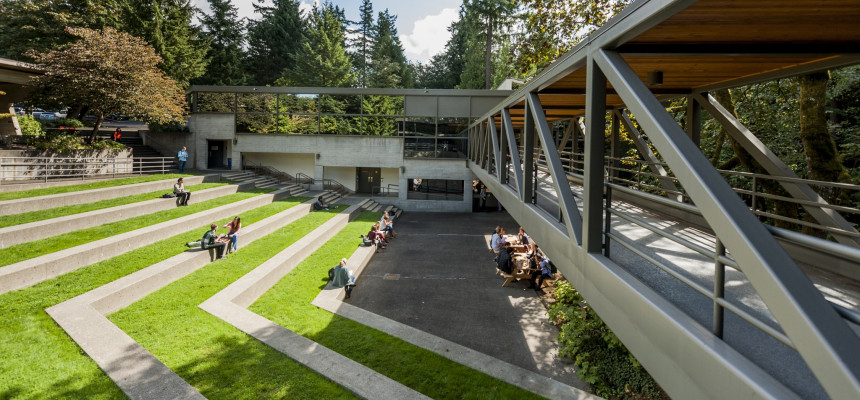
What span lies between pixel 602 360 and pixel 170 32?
3905 cm

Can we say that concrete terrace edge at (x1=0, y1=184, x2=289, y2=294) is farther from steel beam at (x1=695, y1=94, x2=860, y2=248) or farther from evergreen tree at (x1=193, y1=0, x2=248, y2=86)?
evergreen tree at (x1=193, y1=0, x2=248, y2=86)

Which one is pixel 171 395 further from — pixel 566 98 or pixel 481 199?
pixel 481 199

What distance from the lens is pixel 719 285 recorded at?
2.05 metres

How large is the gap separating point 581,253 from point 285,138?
1093 inches

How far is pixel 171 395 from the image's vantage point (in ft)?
19.2

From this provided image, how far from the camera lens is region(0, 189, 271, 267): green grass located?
9555mm

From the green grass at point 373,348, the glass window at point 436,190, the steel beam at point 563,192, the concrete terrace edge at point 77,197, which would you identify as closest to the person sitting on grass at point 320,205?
the concrete terrace edge at point 77,197

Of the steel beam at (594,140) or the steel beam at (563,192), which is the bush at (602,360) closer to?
the steel beam at (563,192)

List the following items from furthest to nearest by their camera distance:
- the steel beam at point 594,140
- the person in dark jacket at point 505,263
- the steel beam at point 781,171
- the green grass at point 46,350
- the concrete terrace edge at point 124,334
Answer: the person in dark jacket at point 505,263
the concrete terrace edge at point 124,334
the green grass at point 46,350
the steel beam at point 781,171
the steel beam at point 594,140

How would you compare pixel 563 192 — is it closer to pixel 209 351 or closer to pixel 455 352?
pixel 455 352

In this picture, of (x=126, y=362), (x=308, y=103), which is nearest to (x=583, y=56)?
(x=126, y=362)

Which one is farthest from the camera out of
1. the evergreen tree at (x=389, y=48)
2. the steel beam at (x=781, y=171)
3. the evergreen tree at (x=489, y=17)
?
the evergreen tree at (x=389, y=48)

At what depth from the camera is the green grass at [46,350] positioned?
5.72 meters

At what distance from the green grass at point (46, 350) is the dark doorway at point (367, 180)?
2141cm
